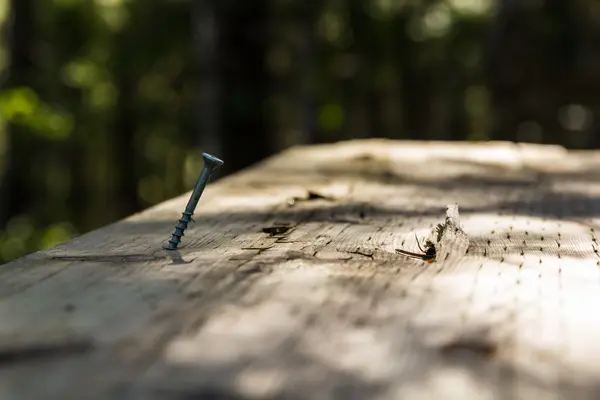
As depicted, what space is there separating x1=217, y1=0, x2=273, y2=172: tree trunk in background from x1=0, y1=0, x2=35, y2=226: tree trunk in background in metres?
3.54

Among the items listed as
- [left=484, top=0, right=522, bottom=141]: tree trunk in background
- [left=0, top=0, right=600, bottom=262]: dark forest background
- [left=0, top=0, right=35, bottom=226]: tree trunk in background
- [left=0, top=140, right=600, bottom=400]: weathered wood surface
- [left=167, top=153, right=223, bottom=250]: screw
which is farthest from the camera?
[left=0, top=0, right=35, bottom=226]: tree trunk in background

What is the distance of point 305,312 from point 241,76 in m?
5.64

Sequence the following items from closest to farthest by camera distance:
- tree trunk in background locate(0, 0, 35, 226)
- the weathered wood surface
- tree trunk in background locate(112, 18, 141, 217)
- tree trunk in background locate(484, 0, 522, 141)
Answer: the weathered wood surface → tree trunk in background locate(484, 0, 522, 141) → tree trunk in background locate(0, 0, 35, 226) → tree trunk in background locate(112, 18, 141, 217)

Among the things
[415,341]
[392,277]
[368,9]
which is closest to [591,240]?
[392,277]

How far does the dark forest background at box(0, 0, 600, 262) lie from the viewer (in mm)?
6438

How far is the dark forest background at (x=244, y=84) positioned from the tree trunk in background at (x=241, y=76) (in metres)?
0.01

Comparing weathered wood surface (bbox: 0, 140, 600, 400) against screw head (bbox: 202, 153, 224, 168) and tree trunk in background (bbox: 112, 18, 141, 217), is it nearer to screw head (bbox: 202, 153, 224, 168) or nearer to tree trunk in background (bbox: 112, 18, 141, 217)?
screw head (bbox: 202, 153, 224, 168)

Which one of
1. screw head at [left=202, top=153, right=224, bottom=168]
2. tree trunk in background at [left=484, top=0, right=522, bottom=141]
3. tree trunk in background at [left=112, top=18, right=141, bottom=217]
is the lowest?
tree trunk in background at [left=112, top=18, right=141, bottom=217]

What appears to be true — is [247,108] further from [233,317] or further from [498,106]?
[233,317]

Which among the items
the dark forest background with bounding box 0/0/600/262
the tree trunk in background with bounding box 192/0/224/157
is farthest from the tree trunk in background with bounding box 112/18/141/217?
the tree trunk in background with bounding box 192/0/224/157

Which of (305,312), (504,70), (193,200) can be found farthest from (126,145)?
(305,312)

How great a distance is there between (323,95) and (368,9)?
244 centimetres

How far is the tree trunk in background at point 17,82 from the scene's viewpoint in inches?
360

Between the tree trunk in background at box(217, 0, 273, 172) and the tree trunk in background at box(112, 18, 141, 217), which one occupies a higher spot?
the tree trunk in background at box(217, 0, 273, 172)
